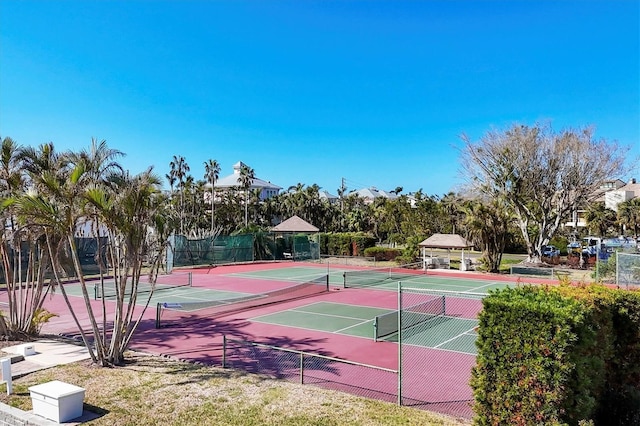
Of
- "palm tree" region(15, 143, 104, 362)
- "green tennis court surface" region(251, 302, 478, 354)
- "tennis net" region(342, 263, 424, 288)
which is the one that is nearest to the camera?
"palm tree" region(15, 143, 104, 362)

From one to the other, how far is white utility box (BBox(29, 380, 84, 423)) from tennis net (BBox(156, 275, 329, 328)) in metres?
7.57

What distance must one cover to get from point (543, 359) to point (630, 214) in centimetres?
6316

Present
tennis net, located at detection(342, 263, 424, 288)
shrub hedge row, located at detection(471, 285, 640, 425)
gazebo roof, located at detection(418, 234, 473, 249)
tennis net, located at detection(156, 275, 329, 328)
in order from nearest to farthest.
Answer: shrub hedge row, located at detection(471, 285, 640, 425)
tennis net, located at detection(156, 275, 329, 328)
tennis net, located at detection(342, 263, 424, 288)
gazebo roof, located at detection(418, 234, 473, 249)

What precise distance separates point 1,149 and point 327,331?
1047 centimetres

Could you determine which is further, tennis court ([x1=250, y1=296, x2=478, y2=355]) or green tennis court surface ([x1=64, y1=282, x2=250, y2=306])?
green tennis court surface ([x1=64, y1=282, x2=250, y2=306])

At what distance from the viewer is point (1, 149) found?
12.3 m

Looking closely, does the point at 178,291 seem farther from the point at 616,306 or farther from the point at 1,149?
the point at 616,306

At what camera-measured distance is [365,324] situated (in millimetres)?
15781

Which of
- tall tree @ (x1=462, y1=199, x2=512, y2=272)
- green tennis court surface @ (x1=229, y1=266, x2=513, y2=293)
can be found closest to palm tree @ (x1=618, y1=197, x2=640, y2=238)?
tall tree @ (x1=462, y1=199, x2=512, y2=272)

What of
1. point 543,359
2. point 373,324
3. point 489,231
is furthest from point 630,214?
point 543,359

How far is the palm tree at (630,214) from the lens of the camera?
57.4m

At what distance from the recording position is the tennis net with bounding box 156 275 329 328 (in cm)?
1623

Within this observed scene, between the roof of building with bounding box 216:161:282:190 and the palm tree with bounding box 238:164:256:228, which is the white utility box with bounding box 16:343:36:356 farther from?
the roof of building with bounding box 216:161:282:190

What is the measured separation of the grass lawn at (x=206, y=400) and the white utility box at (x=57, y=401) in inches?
15.5
